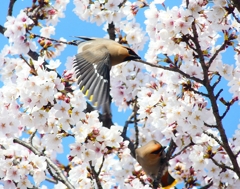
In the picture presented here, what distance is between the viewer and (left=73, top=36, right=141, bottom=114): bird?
3.70 metres

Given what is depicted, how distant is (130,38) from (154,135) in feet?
3.58

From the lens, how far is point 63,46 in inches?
221

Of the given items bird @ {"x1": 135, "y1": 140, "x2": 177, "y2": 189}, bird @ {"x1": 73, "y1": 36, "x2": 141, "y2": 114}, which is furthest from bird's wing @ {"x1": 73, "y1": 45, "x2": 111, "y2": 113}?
bird @ {"x1": 135, "y1": 140, "x2": 177, "y2": 189}

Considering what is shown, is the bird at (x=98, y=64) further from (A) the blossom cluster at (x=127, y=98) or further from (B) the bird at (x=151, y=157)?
(B) the bird at (x=151, y=157)

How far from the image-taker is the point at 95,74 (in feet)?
13.5

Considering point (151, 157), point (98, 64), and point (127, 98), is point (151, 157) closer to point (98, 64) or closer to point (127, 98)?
point (127, 98)

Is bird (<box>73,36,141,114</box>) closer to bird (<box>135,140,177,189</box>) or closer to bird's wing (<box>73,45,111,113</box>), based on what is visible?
bird's wing (<box>73,45,111,113</box>)

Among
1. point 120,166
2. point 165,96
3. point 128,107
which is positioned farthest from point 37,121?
point 128,107

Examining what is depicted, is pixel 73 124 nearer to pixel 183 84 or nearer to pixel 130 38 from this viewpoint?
pixel 183 84

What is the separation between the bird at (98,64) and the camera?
3700 mm

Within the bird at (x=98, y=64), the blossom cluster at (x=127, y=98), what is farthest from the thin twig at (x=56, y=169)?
the bird at (x=98, y=64)

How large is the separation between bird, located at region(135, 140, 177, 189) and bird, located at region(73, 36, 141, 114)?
0.98 meters

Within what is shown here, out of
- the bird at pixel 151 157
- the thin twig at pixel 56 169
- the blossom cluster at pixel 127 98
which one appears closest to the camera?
the blossom cluster at pixel 127 98

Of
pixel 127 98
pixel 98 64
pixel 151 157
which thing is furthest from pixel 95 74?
pixel 151 157
